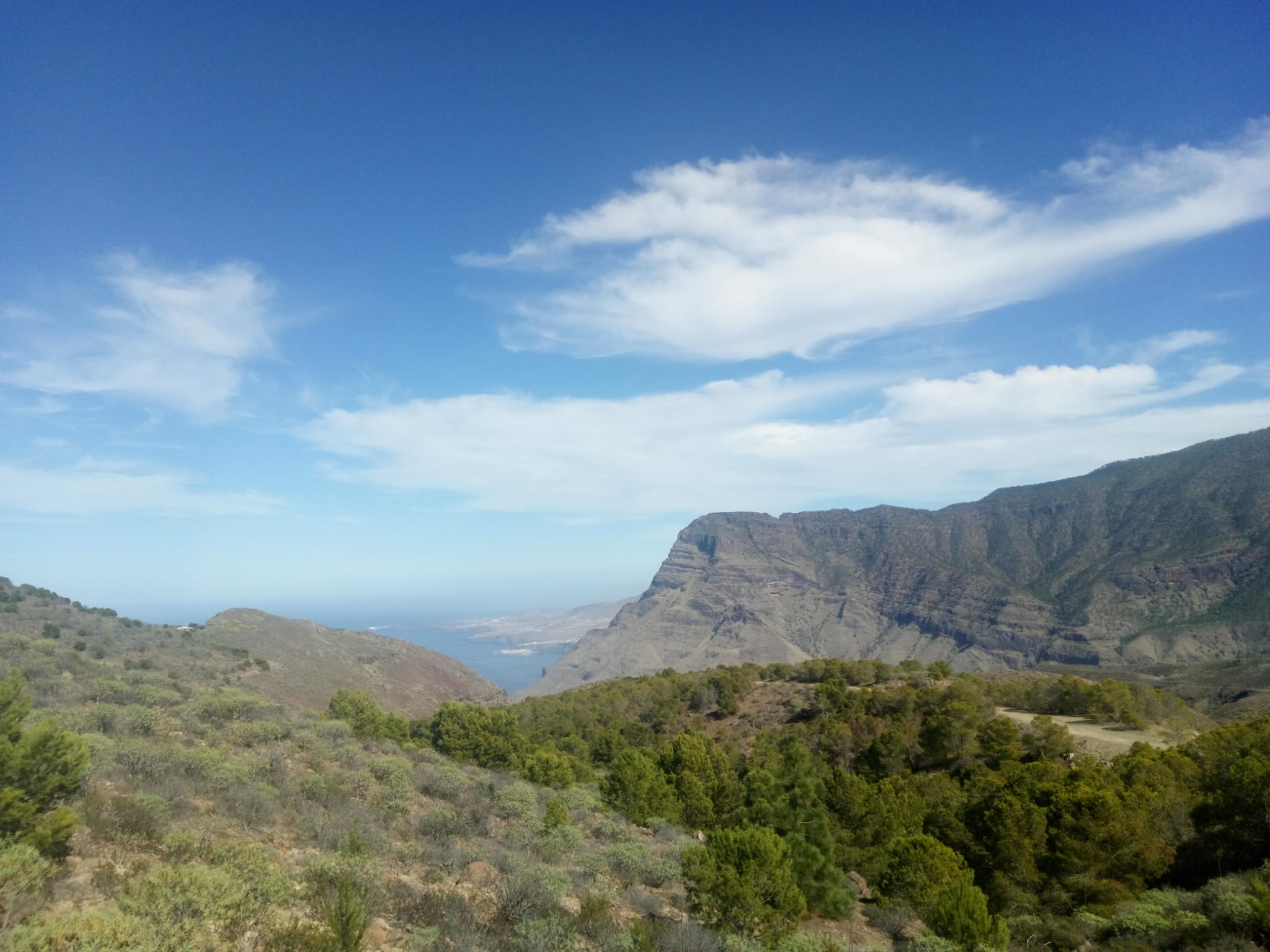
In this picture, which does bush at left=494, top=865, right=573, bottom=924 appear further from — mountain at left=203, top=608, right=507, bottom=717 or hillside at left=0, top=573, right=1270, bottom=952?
mountain at left=203, top=608, right=507, bottom=717

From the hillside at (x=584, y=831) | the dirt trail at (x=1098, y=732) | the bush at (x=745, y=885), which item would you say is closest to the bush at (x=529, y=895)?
the hillside at (x=584, y=831)

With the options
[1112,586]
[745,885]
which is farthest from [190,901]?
[1112,586]

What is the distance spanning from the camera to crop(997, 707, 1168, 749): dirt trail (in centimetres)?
3384

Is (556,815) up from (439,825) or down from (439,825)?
down

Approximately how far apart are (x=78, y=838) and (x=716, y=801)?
24336mm

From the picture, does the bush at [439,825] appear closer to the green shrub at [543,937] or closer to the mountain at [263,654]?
the green shrub at [543,937]

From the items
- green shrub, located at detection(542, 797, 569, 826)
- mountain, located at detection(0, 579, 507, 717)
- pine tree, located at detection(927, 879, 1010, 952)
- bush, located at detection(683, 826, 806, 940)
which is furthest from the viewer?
mountain, located at detection(0, 579, 507, 717)

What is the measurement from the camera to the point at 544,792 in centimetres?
2295

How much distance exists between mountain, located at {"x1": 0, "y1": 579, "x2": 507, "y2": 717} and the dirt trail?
159 ft

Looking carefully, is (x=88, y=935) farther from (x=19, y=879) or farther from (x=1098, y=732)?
(x=1098, y=732)

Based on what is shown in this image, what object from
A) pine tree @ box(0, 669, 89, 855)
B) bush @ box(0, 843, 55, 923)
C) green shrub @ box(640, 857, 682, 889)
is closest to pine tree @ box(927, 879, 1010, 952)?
green shrub @ box(640, 857, 682, 889)

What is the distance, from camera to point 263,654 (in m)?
64.2

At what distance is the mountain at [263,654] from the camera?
4375 cm

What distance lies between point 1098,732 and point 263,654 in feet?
236
